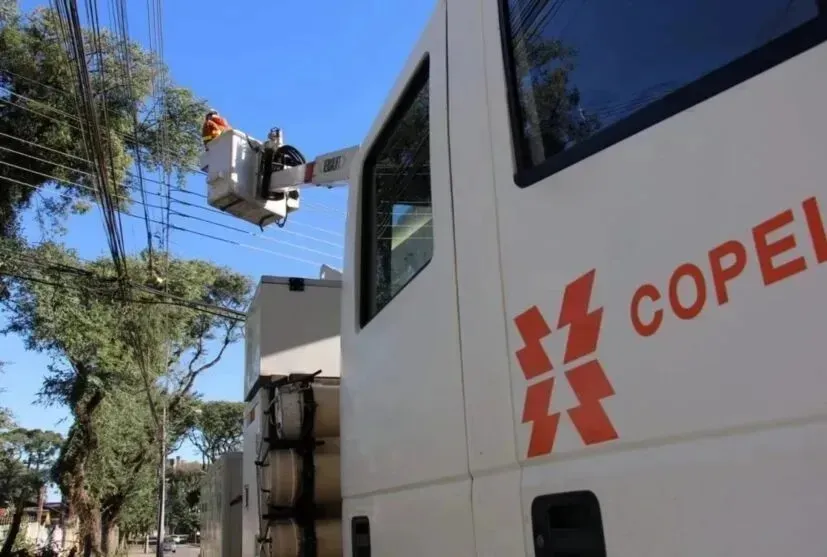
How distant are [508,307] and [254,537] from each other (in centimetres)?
307

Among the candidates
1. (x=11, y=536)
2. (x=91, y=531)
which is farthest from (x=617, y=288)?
(x=91, y=531)

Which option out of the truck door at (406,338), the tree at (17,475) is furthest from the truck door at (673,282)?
the tree at (17,475)

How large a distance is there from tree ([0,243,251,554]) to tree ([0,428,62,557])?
2.01 m

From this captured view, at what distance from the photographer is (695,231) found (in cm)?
115

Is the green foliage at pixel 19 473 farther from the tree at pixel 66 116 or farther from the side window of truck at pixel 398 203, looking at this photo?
the side window of truck at pixel 398 203

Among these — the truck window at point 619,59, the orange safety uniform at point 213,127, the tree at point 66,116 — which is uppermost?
the tree at point 66,116

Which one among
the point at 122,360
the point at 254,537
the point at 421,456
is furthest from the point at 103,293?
the point at 421,456

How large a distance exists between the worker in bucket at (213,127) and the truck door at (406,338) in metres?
2.18

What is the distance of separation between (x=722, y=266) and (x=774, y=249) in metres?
0.08

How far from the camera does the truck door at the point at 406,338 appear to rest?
6.25ft

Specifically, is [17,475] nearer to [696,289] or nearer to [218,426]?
[218,426]

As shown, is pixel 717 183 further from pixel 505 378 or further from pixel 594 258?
pixel 505 378

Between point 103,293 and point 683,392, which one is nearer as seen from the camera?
point 683,392

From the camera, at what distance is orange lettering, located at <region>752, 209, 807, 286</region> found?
1.01 m
